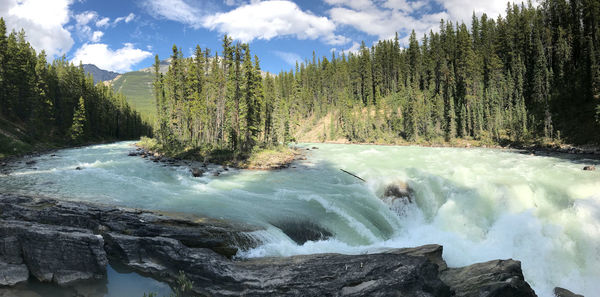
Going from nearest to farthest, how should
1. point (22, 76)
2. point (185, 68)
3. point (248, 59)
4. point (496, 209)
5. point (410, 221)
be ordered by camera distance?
point (496, 209)
point (410, 221)
point (248, 59)
point (185, 68)
point (22, 76)

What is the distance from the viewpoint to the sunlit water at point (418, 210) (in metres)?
10.4

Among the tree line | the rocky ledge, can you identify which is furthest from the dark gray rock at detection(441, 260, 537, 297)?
the tree line

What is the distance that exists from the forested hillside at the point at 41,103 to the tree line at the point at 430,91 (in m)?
23.3

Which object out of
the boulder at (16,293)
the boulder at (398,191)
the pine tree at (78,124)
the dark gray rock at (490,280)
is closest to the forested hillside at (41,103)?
the pine tree at (78,124)

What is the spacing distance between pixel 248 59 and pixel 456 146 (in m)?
53.6

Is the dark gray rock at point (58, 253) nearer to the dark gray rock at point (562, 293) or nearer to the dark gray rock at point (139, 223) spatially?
the dark gray rock at point (139, 223)

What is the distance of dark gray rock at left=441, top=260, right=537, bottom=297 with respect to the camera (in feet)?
21.5

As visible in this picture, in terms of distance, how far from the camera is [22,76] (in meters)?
59.1

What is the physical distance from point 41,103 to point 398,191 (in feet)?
261

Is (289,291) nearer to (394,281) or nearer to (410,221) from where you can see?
(394,281)

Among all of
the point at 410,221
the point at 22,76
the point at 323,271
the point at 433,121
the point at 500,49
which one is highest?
the point at 500,49

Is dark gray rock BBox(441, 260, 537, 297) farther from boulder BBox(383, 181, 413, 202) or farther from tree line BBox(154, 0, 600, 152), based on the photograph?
tree line BBox(154, 0, 600, 152)

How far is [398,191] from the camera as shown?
1742 centimetres

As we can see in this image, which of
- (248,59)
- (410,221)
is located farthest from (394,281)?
(248,59)
